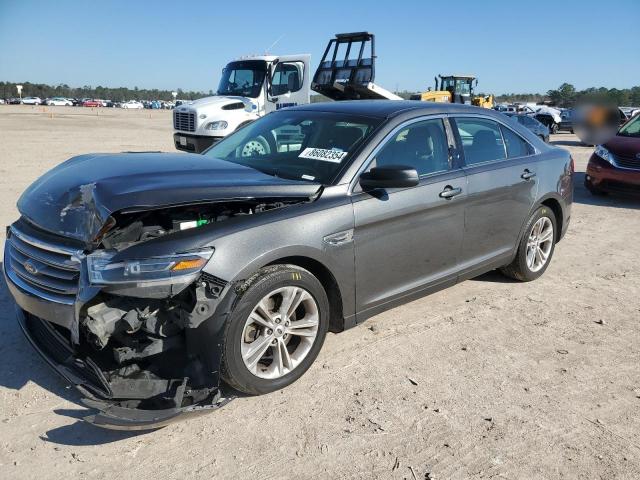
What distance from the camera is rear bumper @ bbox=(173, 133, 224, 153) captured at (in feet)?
39.8

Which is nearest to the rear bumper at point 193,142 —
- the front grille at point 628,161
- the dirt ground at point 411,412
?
the dirt ground at point 411,412

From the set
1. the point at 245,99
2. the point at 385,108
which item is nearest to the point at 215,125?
the point at 245,99

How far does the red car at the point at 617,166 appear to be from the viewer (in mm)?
9156

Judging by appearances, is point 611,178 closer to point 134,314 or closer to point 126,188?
point 126,188

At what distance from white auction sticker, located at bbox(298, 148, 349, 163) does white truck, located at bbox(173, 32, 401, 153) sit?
8.02 meters

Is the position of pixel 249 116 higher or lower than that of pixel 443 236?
higher

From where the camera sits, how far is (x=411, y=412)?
309 centimetres

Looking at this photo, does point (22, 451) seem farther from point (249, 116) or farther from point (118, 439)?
point (249, 116)

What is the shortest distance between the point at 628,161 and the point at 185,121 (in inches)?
369

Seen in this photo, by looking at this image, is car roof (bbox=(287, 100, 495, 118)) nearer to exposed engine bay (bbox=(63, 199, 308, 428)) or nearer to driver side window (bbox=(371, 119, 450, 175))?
driver side window (bbox=(371, 119, 450, 175))

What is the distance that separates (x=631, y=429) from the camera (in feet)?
9.75

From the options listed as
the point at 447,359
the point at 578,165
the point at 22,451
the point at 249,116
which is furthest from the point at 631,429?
the point at 578,165

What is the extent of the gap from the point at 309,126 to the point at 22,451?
2918mm

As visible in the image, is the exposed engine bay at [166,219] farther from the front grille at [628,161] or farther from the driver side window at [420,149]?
the front grille at [628,161]
